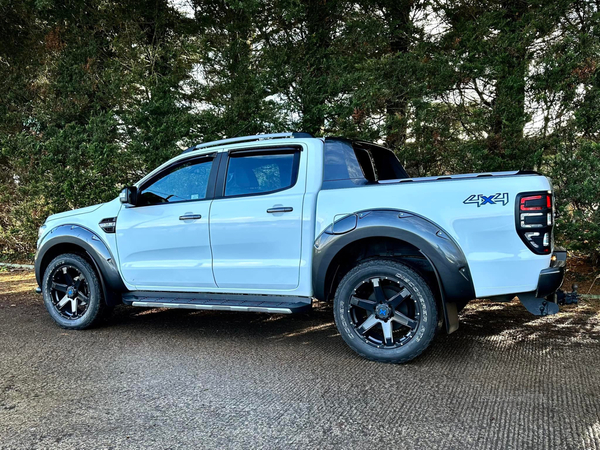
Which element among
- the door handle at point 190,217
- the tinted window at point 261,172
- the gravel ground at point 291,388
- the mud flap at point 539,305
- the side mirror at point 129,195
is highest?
the tinted window at point 261,172

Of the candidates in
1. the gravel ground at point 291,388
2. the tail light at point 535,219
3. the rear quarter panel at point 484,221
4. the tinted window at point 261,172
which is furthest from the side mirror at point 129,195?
the tail light at point 535,219

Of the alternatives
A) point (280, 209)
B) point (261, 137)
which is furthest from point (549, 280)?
point (261, 137)

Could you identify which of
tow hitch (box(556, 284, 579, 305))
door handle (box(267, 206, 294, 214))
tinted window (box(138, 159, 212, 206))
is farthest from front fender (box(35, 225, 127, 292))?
tow hitch (box(556, 284, 579, 305))

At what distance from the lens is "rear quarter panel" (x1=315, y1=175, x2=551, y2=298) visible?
387 centimetres

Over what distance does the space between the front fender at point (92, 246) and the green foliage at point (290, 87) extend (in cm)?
300

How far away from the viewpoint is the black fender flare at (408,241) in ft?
13.4

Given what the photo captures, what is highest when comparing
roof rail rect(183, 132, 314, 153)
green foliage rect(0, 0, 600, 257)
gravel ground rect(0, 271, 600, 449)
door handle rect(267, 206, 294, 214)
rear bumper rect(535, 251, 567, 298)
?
green foliage rect(0, 0, 600, 257)

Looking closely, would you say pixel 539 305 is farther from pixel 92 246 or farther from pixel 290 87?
pixel 290 87

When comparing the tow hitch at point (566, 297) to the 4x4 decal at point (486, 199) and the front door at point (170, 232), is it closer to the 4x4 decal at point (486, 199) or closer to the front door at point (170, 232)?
the 4x4 decal at point (486, 199)

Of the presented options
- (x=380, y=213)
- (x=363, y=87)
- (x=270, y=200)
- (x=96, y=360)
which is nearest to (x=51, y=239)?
(x=96, y=360)

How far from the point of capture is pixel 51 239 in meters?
5.80

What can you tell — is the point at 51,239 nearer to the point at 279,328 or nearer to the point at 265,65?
the point at 279,328

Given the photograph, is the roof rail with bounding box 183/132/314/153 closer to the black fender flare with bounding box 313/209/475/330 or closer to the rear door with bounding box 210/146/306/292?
the rear door with bounding box 210/146/306/292

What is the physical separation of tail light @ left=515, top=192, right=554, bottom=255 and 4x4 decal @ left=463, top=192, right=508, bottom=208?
10 centimetres
